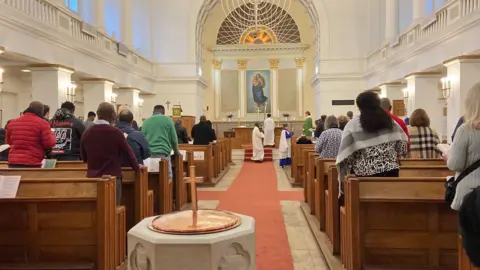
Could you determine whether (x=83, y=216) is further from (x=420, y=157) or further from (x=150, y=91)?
(x=150, y=91)

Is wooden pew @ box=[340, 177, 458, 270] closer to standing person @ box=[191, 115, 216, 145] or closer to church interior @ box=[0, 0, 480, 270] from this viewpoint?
church interior @ box=[0, 0, 480, 270]

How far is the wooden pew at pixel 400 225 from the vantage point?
3846 millimetres

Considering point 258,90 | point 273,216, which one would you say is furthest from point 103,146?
point 258,90

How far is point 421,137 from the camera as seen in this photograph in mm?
6254

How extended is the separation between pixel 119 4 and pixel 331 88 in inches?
389

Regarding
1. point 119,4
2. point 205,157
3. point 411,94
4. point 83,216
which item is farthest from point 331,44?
point 83,216

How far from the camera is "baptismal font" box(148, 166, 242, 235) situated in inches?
94.5

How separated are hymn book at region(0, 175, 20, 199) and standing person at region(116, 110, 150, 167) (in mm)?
1756

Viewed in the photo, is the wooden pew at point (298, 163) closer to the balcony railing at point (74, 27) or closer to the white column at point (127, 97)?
the balcony railing at point (74, 27)

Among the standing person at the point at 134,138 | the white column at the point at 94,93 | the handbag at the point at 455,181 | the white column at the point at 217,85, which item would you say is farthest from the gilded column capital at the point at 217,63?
the handbag at the point at 455,181

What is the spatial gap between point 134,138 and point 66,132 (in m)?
1.18

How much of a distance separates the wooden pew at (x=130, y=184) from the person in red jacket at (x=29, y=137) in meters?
0.36

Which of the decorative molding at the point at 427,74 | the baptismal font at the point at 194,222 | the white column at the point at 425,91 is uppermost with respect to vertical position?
the decorative molding at the point at 427,74

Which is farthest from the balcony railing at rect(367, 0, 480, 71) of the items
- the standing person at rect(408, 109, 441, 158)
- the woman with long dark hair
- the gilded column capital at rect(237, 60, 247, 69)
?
the gilded column capital at rect(237, 60, 247, 69)
